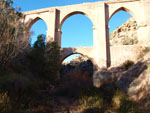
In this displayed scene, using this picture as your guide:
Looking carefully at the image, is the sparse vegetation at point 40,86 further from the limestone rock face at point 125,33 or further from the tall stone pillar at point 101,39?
the limestone rock face at point 125,33

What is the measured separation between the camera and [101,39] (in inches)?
462

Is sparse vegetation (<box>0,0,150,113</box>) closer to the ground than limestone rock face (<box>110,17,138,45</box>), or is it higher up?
closer to the ground

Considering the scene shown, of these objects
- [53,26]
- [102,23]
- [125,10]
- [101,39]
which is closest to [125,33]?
[125,10]

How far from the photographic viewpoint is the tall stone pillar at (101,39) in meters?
11.2

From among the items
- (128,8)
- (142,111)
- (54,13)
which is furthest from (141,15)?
(142,111)

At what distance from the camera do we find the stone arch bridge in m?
11.2

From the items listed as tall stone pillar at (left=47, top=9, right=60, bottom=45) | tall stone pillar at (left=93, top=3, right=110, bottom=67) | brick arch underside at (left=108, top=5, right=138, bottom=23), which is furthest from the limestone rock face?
tall stone pillar at (left=47, top=9, right=60, bottom=45)

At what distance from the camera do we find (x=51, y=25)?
12938 mm

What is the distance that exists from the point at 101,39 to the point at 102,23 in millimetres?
1523

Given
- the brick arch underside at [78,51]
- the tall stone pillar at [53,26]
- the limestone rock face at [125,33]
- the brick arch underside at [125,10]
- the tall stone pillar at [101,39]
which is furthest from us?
the limestone rock face at [125,33]

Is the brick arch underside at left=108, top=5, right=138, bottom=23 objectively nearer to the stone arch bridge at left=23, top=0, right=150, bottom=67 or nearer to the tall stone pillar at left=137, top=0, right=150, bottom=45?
the stone arch bridge at left=23, top=0, right=150, bottom=67

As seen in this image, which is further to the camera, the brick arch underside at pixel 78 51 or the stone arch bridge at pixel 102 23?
the brick arch underside at pixel 78 51

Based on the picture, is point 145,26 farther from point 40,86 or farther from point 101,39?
point 40,86

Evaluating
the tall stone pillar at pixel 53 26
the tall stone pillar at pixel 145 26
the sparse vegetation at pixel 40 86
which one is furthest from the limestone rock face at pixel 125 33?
the sparse vegetation at pixel 40 86
